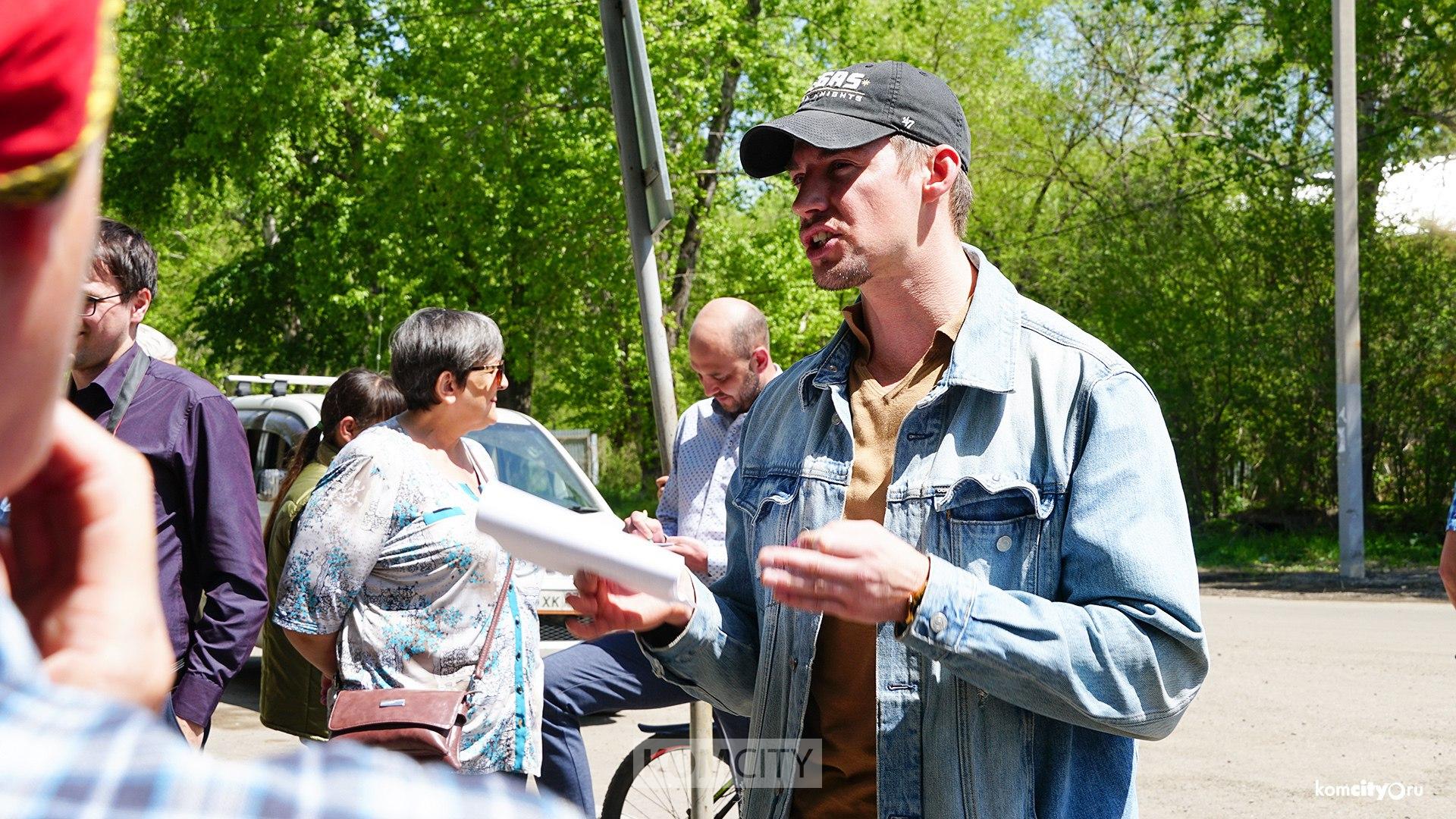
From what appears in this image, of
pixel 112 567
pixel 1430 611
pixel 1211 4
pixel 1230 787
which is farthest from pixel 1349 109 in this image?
pixel 112 567

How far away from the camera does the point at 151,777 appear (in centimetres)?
70

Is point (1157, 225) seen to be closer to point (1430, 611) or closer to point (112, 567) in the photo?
point (1430, 611)

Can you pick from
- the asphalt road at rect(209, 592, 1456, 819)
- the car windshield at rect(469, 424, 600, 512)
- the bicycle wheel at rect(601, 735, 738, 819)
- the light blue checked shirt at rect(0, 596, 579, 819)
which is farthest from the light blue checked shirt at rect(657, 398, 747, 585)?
the light blue checked shirt at rect(0, 596, 579, 819)

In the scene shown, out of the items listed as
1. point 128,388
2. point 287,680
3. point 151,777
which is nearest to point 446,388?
point 128,388

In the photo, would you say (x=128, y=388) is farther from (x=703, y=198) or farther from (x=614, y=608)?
(x=703, y=198)

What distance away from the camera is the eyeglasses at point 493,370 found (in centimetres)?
447

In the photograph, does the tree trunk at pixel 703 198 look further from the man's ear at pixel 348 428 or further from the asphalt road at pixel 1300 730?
the man's ear at pixel 348 428

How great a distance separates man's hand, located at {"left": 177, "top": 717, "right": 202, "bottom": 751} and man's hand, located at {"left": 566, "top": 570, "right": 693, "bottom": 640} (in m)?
1.78

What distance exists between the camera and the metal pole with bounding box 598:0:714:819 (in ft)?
13.4

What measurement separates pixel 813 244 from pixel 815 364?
248 millimetres

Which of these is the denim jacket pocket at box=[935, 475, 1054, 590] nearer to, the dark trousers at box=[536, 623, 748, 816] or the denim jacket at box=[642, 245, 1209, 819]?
the denim jacket at box=[642, 245, 1209, 819]
